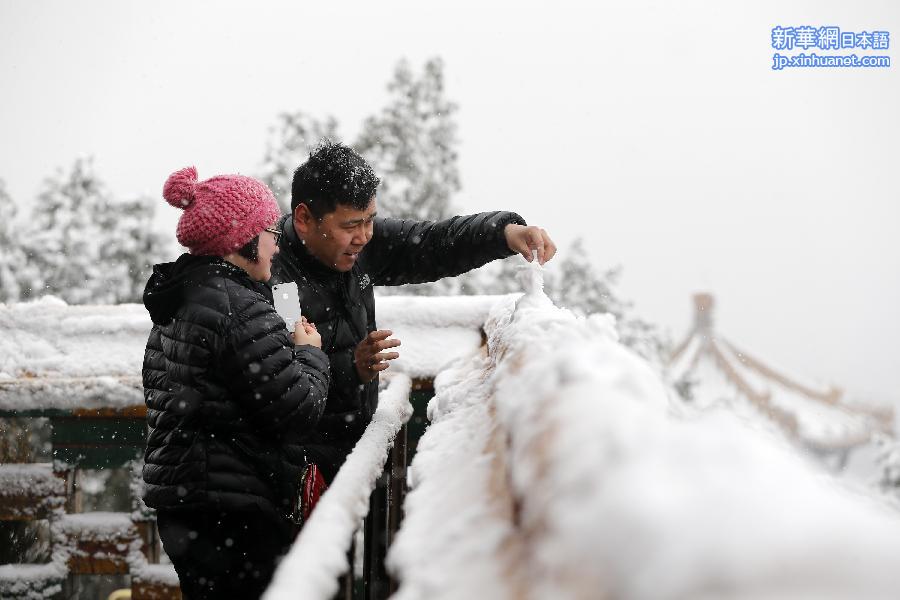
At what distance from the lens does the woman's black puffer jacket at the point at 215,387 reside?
5.92 feet

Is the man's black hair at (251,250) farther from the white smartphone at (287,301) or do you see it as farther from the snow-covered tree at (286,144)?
the snow-covered tree at (286,144)

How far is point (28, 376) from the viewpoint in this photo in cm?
352

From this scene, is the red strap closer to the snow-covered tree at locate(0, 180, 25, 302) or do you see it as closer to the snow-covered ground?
the snow-covered ground

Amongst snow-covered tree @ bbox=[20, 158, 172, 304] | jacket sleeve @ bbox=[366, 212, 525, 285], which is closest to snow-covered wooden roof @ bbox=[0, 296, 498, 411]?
jacket sleeve @ bbox=[366, 212, 525, 285]

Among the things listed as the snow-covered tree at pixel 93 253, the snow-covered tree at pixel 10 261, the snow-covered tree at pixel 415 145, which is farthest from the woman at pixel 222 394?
the snow-covered tree at pixel 10 261

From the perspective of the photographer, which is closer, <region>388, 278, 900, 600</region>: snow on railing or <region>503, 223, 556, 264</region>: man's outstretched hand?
<region>388, 278, 900, 600</region>: snow on railing

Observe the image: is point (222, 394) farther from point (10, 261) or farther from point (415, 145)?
point (10, 261)

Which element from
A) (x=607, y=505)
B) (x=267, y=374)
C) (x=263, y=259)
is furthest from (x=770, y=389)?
(x=607, y=505)

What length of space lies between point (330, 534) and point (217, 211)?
4.02ft

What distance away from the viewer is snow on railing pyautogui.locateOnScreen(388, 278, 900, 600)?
1.24ft

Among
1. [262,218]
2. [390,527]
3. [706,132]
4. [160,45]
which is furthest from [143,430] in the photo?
[160,45]

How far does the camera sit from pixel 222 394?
1.85 m

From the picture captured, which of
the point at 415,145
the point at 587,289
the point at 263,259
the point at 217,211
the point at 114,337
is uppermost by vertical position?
the point at 415,145

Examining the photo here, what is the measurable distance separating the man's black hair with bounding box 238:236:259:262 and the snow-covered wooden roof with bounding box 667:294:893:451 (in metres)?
14.2
